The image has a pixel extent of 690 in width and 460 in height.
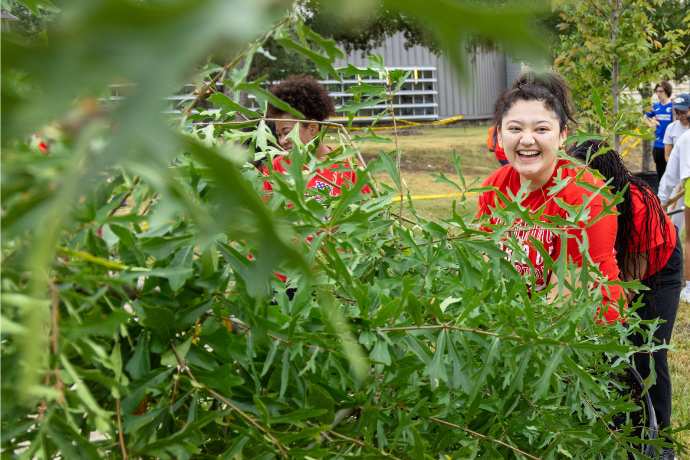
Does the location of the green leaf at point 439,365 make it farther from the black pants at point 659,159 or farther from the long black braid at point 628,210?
the black pants at point 659,159

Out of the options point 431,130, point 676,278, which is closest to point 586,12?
point 676,278

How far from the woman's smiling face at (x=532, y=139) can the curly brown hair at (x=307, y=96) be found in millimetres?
2010

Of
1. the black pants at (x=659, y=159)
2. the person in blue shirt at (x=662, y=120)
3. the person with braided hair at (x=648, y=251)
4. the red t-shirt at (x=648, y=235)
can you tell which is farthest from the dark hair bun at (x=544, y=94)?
the black pants at (x=659, y=159)

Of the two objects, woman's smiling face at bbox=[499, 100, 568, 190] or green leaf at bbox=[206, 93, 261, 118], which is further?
woman's smiling face at bbox=[499, 100, 568, 190]

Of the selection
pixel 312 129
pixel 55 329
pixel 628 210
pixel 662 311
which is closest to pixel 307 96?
pixel 312 129

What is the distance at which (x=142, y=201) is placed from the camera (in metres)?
0.60

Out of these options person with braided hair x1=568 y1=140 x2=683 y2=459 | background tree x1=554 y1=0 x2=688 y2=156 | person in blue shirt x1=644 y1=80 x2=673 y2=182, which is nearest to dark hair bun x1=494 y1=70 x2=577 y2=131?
person with braided hair x1=568 y1=140 x2=683 y2=459

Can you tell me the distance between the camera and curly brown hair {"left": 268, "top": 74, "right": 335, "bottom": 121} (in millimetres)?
3934

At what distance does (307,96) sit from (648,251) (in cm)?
249

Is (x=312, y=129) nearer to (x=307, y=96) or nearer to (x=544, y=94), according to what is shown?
(x=307, y=96)

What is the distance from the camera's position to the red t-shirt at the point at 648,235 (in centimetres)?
213

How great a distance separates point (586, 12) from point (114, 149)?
6862 mm

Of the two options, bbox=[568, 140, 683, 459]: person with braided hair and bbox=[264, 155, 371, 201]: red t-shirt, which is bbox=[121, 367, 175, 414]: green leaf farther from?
bbox=[568, 140, 683, 459]: person with braided hair

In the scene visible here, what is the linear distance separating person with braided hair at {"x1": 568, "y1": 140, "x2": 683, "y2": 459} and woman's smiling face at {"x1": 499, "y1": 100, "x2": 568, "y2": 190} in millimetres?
146
